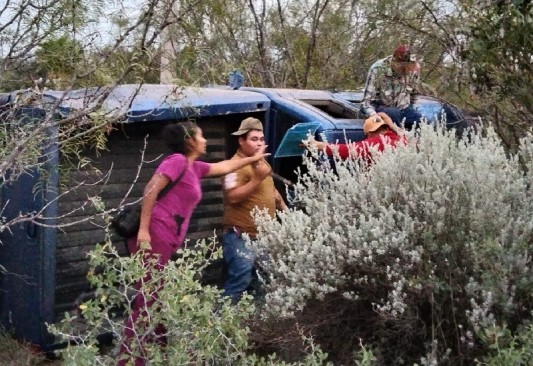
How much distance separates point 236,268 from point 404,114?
213 cm

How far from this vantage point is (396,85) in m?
6.76

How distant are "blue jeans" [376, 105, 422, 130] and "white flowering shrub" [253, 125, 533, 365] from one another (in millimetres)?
2328

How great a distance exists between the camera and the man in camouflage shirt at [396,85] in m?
6.63

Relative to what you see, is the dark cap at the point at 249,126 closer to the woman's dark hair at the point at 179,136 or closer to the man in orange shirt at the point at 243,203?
the man in orange shirt at the point at 243,203

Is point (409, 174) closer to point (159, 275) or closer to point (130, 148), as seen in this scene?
point (159, 275)

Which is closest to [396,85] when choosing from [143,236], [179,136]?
[179,136]

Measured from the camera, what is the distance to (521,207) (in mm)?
3873

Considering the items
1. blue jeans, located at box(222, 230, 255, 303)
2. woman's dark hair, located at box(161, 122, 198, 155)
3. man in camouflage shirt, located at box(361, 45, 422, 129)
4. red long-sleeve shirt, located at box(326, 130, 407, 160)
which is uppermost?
man in camouflage shirt, located at box(361, 45, 422, 129)

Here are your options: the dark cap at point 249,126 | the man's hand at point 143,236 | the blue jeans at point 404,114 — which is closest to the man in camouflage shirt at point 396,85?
the blue jeans at point 404,114

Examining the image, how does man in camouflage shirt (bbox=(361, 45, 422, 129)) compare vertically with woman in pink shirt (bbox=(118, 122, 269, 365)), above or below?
above

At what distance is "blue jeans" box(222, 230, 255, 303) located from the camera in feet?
17.4

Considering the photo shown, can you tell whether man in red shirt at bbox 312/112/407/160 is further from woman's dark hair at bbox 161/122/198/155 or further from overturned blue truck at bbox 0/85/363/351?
woman's dark hair at bbox 161/122/198/155

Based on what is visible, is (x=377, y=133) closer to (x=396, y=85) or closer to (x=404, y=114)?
(x=404, y=114)

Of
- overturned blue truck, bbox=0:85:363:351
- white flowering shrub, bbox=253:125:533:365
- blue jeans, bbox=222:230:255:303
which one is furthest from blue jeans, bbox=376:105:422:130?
white flowering shrub, bbox=253:125:533:365
